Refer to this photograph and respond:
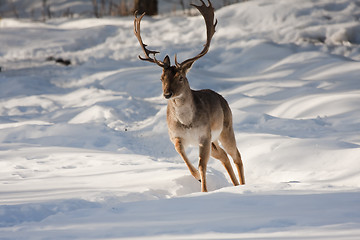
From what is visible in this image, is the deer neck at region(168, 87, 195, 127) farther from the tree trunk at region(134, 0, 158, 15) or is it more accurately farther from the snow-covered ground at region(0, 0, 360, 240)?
the tree trunk at region(134, 0, 158, 15)

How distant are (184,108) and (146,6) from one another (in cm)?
1377

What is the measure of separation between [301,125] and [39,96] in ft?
20.3

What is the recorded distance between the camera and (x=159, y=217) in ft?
12.4

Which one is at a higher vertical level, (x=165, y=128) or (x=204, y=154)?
(x=204, y=154)

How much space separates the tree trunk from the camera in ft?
60.9

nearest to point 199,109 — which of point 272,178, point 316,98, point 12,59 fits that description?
point 272,178

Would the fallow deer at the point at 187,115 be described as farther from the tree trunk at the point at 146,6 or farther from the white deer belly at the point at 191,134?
the tree trunk at the point at 146,6

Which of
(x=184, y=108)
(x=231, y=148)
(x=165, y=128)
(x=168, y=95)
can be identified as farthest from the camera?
(x=165, y=128)

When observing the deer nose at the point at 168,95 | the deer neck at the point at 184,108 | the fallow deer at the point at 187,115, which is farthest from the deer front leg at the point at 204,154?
the deer nose at the point at 168,95

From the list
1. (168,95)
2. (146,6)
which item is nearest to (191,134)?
(168,95)

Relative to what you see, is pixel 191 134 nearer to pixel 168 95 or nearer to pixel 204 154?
pixel 204 154

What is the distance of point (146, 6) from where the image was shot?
61.3 ft

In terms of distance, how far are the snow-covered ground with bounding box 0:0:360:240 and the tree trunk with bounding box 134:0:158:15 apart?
488mm

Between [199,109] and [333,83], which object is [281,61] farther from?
[199,109]
